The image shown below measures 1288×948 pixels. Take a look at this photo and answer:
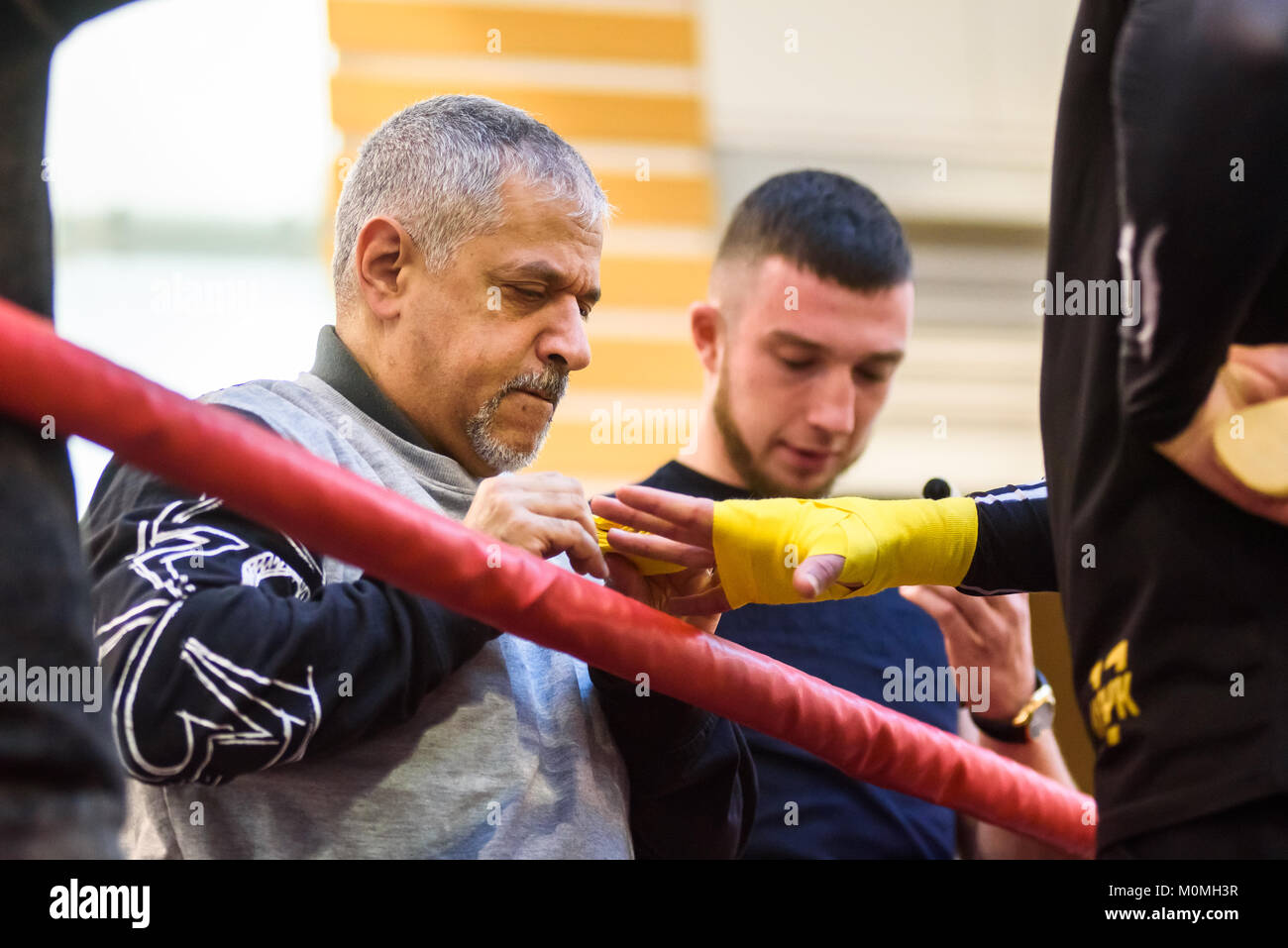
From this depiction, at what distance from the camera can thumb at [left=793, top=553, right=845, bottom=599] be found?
91 cm

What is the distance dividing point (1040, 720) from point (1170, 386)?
1.10 m

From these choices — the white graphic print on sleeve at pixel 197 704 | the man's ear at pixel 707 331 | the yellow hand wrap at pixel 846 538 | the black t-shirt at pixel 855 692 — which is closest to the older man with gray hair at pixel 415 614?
the white graphic print on sleeve at pixel 197 704

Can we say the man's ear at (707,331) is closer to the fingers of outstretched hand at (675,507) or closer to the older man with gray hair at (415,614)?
the older man with gray hair at (415,614)

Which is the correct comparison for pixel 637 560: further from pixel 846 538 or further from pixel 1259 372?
pixel 1259 372

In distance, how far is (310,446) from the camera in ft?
3.62

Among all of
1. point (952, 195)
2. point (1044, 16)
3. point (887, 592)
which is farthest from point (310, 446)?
point (1044, 16)

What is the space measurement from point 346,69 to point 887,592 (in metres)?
2.99

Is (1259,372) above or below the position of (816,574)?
above

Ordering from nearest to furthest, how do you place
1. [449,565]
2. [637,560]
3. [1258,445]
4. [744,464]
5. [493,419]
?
[1258,445] → [449,565] → [637,560] → [493,419] → [744,464]

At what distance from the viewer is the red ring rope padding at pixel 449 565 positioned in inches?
28.7

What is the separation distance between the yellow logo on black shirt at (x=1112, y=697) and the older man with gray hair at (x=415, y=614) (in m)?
0.40

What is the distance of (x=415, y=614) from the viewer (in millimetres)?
1015

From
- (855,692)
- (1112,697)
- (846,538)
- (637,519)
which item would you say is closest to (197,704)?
(637,519)
